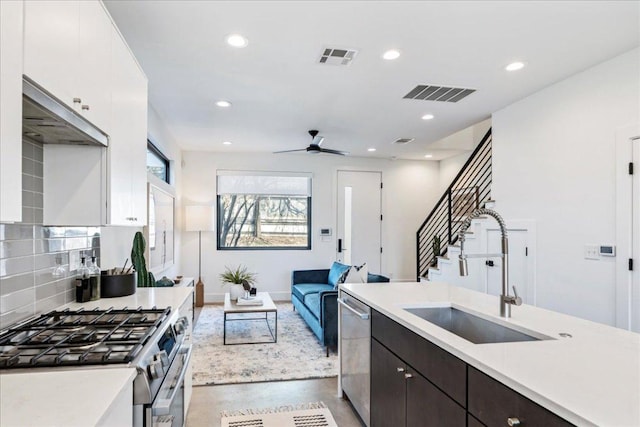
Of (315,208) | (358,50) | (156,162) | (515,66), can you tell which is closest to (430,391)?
(358,50)

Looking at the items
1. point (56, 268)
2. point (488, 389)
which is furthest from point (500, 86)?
point (56, 268)

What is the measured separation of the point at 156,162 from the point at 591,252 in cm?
507

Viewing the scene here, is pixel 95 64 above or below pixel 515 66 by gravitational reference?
below

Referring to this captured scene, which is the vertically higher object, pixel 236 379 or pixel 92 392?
pixel 92 392

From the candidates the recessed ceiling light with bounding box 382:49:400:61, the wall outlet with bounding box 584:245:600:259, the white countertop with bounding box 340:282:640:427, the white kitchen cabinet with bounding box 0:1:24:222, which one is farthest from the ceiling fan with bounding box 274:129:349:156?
the white kitchen cabinet with bounding box 0:1:24:222

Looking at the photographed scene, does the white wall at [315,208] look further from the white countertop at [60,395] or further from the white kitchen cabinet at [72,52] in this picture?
the white countertop at [60,395]

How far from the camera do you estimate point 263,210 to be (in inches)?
276

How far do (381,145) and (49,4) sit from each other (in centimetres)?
539

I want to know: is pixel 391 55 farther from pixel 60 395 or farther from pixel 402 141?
pixel 402 141

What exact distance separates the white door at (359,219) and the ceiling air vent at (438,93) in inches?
134

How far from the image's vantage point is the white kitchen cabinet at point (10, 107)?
100cm

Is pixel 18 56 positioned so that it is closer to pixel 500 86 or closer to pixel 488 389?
pixel 488 389

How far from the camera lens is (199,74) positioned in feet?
10.9

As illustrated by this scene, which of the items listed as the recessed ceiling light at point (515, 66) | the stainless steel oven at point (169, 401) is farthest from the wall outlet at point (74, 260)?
the recessed ceiling light at point (515, 66)
